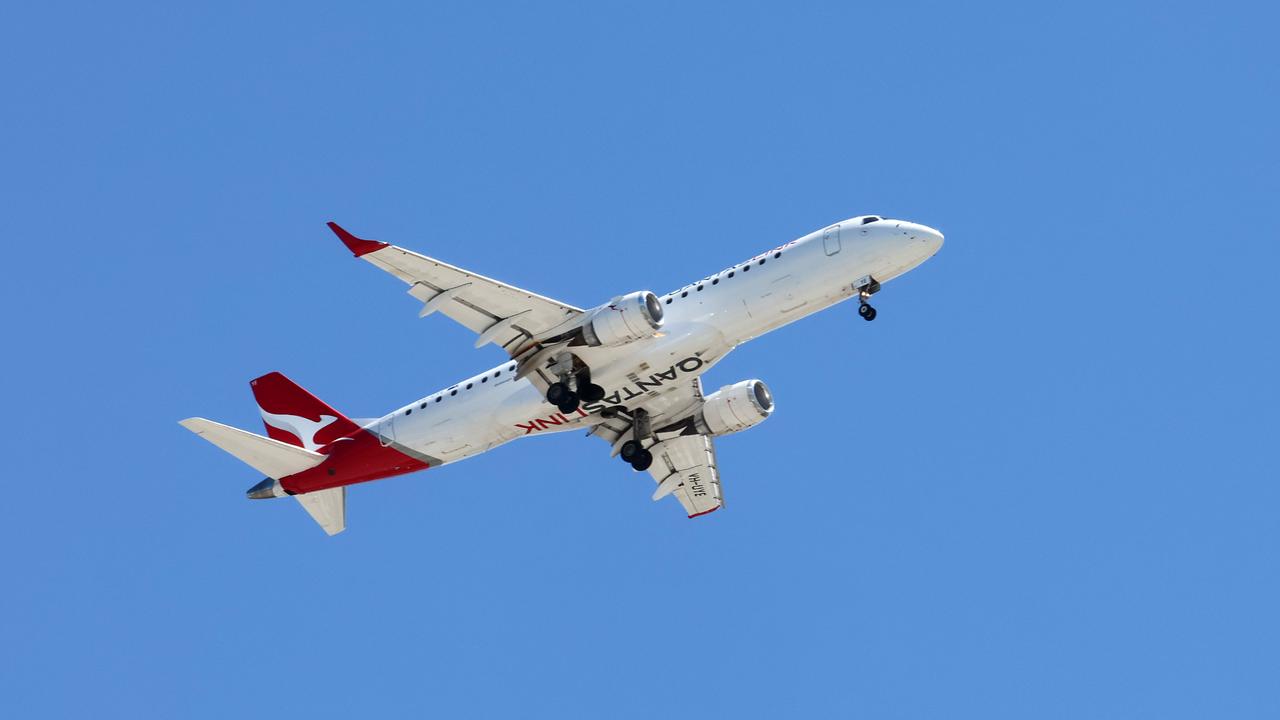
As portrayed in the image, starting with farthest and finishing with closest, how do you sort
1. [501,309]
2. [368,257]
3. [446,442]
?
A: [446,442], [501,309], [368,257]

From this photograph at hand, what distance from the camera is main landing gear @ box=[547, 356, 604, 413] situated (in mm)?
46406

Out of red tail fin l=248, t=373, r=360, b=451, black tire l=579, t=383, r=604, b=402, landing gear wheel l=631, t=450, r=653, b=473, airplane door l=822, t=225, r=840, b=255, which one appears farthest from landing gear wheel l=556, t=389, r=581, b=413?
airplane door l=822, t=225, r=840, b=255

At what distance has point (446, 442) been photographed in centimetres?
4875

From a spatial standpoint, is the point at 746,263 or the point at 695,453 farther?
the point at 695,453

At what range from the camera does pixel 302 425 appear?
169ft

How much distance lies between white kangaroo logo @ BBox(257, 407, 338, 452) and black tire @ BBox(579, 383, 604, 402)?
904 centimetres

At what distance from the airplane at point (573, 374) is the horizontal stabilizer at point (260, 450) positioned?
5 cm

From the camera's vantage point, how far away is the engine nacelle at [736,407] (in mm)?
51219

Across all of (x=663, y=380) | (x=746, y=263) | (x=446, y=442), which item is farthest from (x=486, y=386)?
(x=746, y=263)

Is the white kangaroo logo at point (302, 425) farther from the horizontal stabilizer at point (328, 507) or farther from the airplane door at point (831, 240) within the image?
the airplane door at point (831, 240)

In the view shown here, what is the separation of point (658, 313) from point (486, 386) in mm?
6393

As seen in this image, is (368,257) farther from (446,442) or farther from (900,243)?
(900,243)

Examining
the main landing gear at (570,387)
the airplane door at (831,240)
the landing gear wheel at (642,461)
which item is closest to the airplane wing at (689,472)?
the landing gear wheel at (642,461)

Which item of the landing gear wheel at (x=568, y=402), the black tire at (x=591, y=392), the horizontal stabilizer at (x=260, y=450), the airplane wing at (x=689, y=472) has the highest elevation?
the horizontal stabilizer at (x=260, y=450)
